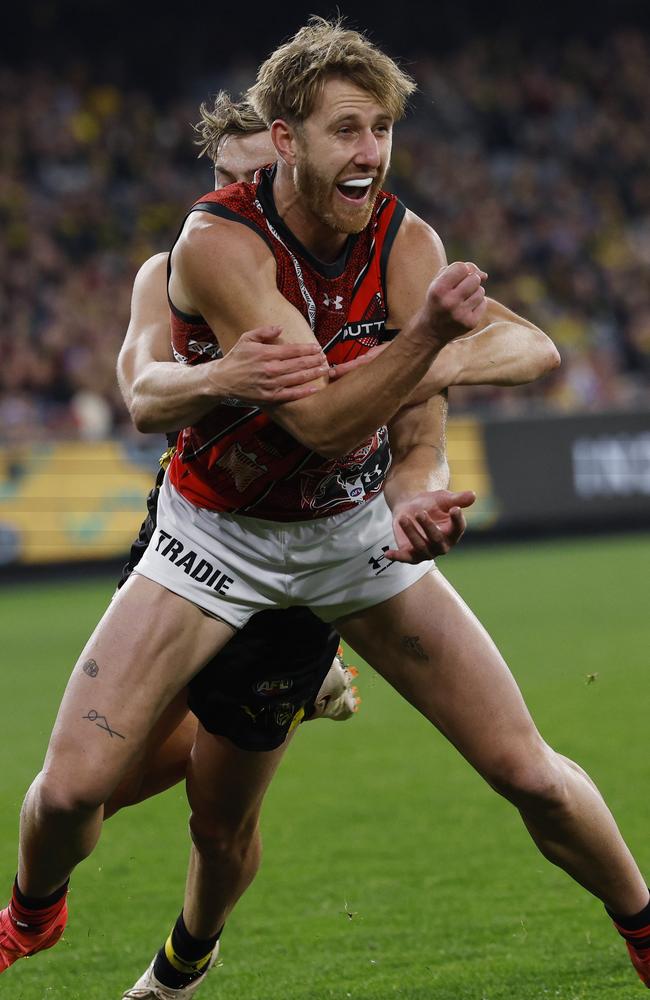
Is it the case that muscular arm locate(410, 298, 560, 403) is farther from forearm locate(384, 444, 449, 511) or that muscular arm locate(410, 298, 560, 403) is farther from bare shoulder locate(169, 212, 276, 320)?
bare shoulder locate(169, 212, 276, 320)

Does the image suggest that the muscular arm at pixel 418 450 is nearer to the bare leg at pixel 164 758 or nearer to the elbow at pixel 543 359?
the elbow at pixel 543 359

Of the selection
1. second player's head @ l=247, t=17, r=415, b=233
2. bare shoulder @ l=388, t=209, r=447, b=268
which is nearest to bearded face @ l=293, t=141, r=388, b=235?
second player's head @ l=247, t=17, r=415, b=233

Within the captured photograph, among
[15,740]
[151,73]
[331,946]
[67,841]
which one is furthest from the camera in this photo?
[151,73]

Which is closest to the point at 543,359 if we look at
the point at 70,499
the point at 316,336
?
the point at 316,336

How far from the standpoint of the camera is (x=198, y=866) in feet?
14.7

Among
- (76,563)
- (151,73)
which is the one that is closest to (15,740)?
(76,563)

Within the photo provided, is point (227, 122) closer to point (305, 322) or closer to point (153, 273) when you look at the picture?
point (153, 273)

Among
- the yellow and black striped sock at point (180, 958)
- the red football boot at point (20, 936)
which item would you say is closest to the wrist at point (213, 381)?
the red football boot at point (20, 936)

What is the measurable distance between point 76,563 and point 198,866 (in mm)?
10681

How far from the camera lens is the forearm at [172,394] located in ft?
11.8

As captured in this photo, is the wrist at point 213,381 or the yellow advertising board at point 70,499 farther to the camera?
the yellow advertising board at point 70,499

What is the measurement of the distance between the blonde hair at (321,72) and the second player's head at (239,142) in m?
0.85

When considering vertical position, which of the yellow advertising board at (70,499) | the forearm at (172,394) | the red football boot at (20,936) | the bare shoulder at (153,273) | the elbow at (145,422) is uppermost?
the bare shoulder at (153,273)

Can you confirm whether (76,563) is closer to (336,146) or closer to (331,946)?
(331,946)
